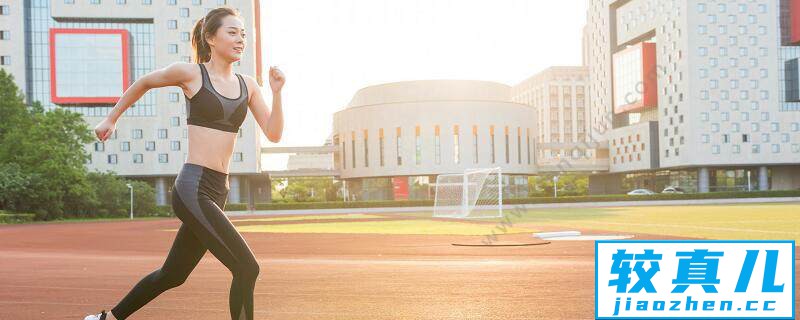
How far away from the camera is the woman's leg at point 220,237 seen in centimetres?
435

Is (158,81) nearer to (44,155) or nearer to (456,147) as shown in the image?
(44,155)

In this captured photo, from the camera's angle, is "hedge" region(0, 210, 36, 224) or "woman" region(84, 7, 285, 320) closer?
"woman" region(84, 7, 285, 320)

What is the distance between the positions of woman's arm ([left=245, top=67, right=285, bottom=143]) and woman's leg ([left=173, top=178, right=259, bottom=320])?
64 cm

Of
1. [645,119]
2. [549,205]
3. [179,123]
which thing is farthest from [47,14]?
[645,119]

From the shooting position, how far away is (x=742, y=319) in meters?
3.91

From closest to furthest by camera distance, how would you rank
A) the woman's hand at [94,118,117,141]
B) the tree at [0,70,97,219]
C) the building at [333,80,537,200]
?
the woman's hand at [94,118,117,141], the tree at [0,70,97,219], the building at [333,80,537,200]

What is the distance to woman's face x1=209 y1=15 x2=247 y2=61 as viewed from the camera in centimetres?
457

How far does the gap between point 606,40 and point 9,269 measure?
109 meters

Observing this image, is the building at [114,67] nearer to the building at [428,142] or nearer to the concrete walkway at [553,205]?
the building at [428,142]

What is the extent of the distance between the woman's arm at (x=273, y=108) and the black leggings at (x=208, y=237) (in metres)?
0.48

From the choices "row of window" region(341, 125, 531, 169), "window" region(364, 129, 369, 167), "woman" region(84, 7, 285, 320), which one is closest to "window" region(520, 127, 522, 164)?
"row of window" region(341, 125, 531, 169)

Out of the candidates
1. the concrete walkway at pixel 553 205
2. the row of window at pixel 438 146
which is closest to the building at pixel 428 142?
the row of window at pixel 438 146

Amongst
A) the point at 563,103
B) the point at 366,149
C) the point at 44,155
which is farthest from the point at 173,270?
the point at 563,103

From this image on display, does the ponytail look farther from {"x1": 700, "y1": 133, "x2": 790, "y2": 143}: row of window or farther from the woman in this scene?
{"x1": 700, "y1": 133, "x2": 790, "y2": 143}: row of window
